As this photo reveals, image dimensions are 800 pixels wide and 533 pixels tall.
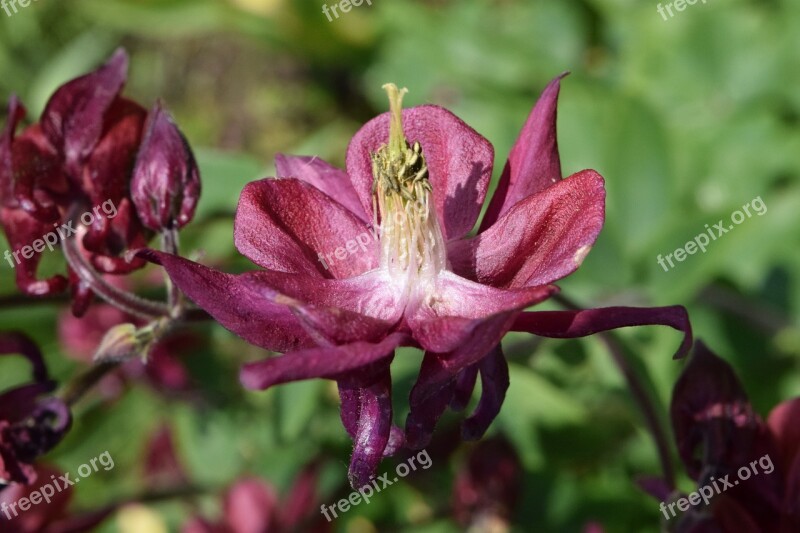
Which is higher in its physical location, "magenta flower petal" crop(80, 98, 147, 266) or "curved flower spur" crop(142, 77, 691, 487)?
"magenta flower petal" crop(80, 98, 147, 266)

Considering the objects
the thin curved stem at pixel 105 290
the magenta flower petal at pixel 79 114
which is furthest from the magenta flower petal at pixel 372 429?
the magenta flower petal at pixel 79 114

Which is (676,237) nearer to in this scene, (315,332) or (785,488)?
(785,488)

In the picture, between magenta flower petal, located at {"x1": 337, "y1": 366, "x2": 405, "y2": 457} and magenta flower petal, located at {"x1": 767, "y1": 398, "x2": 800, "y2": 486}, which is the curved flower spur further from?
magenta flower petal, located at {"x1": 767, "y1": 398, "x2": 800, "y2": 486}

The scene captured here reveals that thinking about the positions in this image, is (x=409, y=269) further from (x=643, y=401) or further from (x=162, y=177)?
(x=643, y=401)

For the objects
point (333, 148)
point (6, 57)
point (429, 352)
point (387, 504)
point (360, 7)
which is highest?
point (6, 57)

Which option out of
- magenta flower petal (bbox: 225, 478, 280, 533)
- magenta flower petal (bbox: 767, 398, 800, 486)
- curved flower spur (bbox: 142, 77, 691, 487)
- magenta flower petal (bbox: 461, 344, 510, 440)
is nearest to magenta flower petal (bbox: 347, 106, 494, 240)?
curved flower spur (bbox: 142, 77, 691, 487)

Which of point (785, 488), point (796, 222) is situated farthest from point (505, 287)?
point (796, 222)

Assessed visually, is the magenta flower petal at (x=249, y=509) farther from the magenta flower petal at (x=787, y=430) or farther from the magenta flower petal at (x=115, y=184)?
the magenta flower petal at (x=787, y=430)
